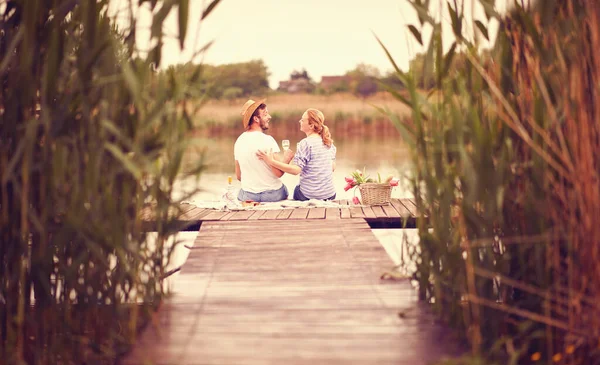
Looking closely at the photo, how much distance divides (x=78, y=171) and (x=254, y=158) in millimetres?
3994

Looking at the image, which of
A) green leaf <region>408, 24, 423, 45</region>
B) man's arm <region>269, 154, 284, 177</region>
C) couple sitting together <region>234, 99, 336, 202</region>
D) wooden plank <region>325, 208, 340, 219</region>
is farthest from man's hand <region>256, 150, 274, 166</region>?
green leaf <region>408, 24, 423, 45</region>

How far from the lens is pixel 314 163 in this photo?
22.4 feet

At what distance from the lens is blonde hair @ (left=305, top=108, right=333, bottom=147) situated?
673 cm

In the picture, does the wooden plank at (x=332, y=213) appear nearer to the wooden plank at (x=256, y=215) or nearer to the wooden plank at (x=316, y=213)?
the wooden plank at (x=316, y=213)

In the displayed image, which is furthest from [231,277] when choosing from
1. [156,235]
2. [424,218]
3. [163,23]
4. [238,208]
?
[238,208]

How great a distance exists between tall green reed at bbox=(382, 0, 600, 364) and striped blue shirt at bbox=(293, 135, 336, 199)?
3.77 meters

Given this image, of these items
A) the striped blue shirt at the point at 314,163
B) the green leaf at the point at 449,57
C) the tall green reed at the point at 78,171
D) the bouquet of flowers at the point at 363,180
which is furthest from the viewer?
the bouquet of flowers at the point at 363,180

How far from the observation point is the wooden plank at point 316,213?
5984mm

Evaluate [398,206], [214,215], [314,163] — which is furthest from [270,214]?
[398,206]

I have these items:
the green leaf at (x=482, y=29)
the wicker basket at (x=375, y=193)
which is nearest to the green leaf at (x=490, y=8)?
the green leaf at (x=482, y=29)

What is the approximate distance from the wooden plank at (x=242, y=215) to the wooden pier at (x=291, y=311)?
1.18 metres

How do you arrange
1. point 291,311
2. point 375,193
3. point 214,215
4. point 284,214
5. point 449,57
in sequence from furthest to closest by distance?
1. point 375,193
2. point 214,215
3. point 284,214
4. point 291,311
5. point 449,57

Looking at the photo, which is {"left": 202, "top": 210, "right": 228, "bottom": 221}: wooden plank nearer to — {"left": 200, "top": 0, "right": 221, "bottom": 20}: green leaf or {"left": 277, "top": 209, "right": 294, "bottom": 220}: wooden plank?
{"left": 277, "top": 209, "right": 294, "bottom": 220}: wooden plank

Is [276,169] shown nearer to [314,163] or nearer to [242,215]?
[314,163]
